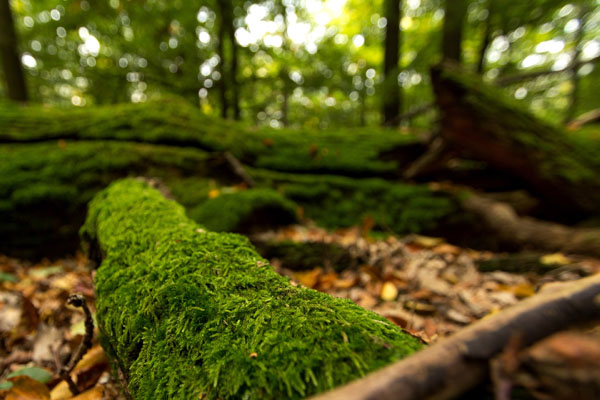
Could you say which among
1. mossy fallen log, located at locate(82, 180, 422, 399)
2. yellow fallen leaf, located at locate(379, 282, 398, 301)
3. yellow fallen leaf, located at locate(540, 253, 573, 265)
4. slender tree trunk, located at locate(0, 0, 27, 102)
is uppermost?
slender tree trunk, located at locate(0, 0, 27, 102)

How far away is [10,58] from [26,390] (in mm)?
7977

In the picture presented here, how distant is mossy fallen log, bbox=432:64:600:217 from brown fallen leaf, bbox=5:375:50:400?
15.1 ft

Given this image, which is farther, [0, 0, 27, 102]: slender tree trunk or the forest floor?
[0, 0, 27, 102]: slender tree trunk

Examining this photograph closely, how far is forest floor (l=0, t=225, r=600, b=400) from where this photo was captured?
1440 millimetres

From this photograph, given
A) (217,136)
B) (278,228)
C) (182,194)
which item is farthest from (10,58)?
(278,228)

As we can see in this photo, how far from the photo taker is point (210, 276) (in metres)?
1.09

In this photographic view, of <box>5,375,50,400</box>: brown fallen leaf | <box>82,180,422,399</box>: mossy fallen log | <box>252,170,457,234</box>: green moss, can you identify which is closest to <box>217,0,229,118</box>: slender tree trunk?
<box>252,170,457,234</box>: green moss

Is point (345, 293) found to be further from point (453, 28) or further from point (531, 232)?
point (453, 28)

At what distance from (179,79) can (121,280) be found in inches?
257

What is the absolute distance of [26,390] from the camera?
1.27 metres

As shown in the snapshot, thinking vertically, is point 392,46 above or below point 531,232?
above

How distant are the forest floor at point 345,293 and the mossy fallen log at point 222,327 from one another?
401mm

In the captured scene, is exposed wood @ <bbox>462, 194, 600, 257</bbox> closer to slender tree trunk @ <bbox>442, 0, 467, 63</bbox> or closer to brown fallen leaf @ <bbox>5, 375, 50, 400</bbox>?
slender tree trunk @ <bbox>442, 0, 467, 63</bbox>

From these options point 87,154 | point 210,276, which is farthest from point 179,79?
point 210,276
